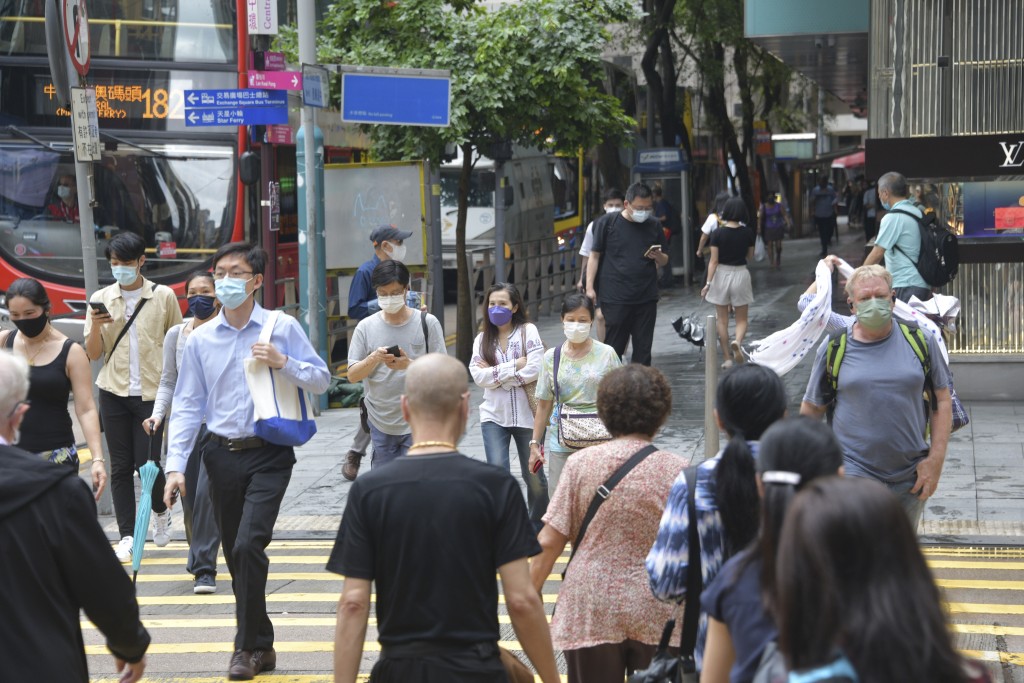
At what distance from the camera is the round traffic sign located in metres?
9.26

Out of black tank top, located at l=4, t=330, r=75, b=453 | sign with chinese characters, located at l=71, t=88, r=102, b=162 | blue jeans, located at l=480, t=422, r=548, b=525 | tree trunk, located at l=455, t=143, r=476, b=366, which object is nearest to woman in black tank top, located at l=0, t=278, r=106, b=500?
black tank top, located at l=4, t=330, r=75, b=453

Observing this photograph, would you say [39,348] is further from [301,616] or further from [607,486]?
[607,486]

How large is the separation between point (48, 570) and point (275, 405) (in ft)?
8.42

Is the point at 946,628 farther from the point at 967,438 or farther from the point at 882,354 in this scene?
the point at 967,438

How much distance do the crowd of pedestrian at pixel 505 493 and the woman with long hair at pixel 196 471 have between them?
2cm

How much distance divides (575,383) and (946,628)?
4656 mm

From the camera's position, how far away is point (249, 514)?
586 centimetres

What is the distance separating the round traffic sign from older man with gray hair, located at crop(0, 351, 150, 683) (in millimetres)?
6448

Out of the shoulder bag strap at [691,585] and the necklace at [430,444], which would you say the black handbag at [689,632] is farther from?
the necklace at [430,444]

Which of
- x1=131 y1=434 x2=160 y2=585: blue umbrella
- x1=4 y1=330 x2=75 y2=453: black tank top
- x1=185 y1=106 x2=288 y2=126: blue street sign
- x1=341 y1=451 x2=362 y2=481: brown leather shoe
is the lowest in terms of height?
x1=341 y1=451 x2=362 y2=481: brown leather shoe

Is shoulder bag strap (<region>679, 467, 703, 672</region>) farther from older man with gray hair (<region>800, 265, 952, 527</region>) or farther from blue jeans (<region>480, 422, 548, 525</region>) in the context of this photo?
blue jeans (<region>480, 422, 548, 525</region>)

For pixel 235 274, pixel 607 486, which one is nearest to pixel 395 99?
pixel 235 274

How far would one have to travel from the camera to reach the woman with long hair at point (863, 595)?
7.75ft

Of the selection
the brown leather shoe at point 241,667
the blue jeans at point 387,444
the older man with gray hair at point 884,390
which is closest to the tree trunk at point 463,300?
the blue jeans at point 387,444
